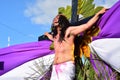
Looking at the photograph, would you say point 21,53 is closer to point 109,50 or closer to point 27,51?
point 27,51

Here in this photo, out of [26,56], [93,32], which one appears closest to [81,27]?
[93,32]

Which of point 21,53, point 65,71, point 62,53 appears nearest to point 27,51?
point 21,53

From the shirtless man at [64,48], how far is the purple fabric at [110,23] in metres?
0.10

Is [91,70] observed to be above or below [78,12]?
below

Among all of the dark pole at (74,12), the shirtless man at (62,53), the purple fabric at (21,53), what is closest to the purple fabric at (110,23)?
the shirtless man at (62,53)

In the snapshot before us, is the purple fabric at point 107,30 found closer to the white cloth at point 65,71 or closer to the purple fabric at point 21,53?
the white cloth at point 65,71

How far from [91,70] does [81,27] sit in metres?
0.55

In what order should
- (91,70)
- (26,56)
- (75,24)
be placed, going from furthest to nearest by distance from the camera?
(26,56) < (75,24) < (91,70)

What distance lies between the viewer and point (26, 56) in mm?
6859

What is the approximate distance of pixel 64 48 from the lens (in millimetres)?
6043

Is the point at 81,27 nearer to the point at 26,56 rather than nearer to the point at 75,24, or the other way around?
the point at 75,24

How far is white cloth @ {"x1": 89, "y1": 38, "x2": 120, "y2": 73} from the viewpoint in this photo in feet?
18.9

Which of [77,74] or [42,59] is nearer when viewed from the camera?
[77,74]

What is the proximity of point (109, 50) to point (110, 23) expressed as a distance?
1.12 feet
